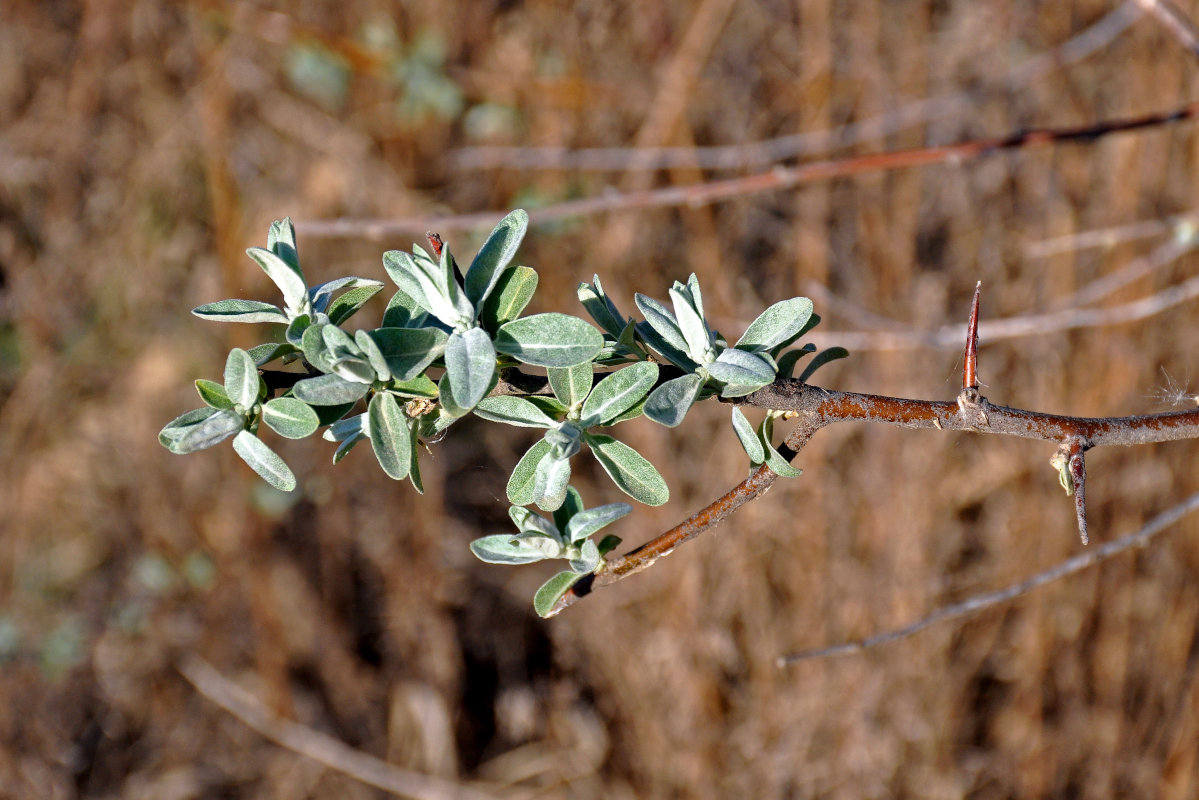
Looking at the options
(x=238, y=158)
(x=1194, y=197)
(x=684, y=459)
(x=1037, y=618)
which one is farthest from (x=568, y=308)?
(x=1194, y=197)

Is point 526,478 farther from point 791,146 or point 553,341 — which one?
point 791,146

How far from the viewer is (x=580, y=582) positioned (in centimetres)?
76

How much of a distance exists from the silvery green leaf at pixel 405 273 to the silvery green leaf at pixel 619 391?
0.15 meters

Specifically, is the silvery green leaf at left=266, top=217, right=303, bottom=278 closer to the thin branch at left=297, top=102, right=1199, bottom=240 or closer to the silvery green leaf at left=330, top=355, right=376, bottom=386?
the silvery green leaf at left=330, top=355, right=376, bottom=386

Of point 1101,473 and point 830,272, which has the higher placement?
point 830,272

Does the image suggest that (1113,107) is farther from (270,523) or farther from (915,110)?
(270,523)

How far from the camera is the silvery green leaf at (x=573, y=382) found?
0.64 m

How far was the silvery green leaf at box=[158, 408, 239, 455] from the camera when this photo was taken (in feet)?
2.02

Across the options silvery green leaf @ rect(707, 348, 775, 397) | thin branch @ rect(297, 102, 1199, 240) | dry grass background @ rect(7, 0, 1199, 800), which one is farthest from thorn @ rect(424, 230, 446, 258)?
dry grass background @ rect(7, 0, 1199, 800)

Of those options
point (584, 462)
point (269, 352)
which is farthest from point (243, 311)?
point (584, 462)

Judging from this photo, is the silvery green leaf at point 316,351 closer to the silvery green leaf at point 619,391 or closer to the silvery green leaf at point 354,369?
the silvery green leaf at point 354,369

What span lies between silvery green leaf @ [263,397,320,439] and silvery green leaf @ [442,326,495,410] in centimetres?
13

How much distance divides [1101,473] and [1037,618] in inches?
19.8

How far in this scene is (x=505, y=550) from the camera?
0.69 m
